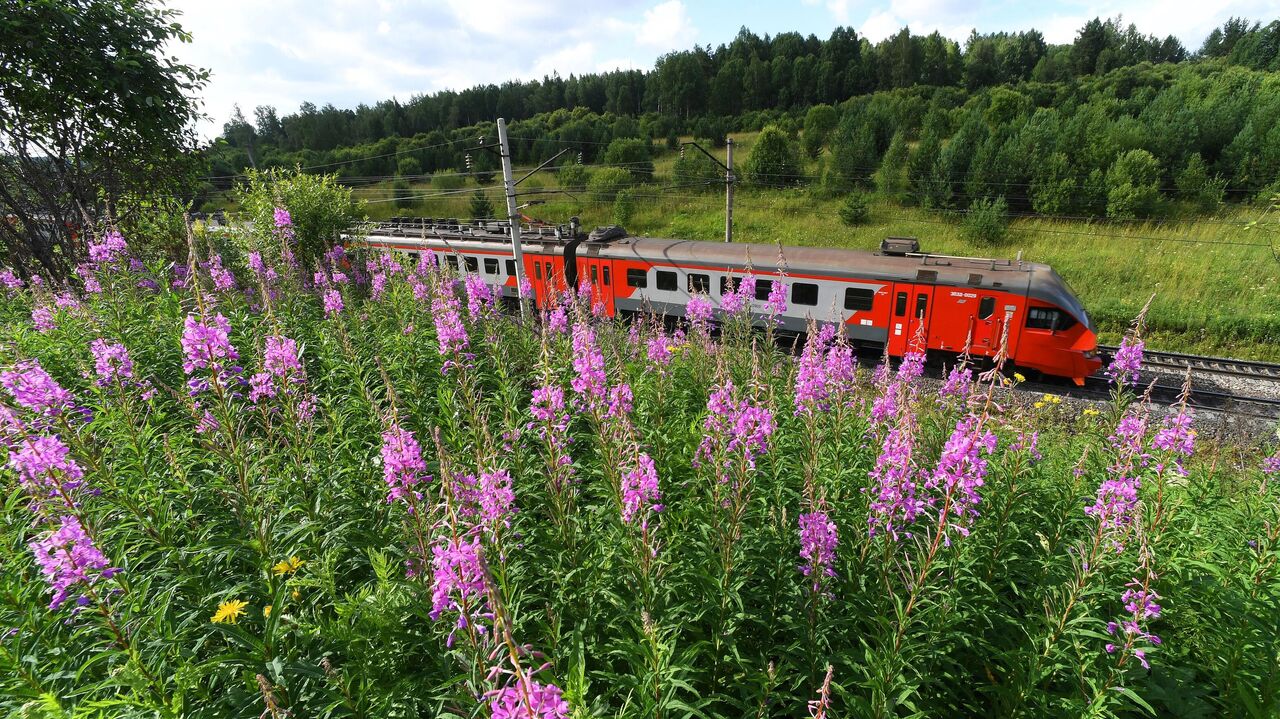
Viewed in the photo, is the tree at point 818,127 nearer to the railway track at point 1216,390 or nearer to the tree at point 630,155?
the tree at point 630,155

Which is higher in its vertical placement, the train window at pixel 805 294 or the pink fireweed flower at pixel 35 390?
the pink fireweed flower at pixel 35 390

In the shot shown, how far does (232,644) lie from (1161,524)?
5.75m

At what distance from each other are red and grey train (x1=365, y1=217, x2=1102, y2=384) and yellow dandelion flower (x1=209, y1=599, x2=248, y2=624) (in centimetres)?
599

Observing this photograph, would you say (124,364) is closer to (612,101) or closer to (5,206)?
(5,206)

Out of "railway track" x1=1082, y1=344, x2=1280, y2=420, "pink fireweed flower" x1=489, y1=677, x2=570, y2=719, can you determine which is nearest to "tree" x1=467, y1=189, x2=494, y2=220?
"railway track" x1=1082, y1=344, x2=1280, y2=420

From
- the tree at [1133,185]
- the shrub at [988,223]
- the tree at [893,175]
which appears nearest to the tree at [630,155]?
the tree at [893,175]

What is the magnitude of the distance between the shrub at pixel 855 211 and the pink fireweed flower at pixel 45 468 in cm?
3092

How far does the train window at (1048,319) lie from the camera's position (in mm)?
10578

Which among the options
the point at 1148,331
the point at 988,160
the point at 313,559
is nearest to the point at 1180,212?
the point at 988,160

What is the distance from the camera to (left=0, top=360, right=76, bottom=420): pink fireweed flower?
311 centimetres

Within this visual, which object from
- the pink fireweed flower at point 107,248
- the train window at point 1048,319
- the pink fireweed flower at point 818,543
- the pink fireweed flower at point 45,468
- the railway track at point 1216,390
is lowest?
the railway track at point 1216,390

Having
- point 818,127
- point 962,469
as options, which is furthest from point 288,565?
point 818,127

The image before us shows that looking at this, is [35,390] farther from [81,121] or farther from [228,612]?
[81,121]

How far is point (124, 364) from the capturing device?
4320 mm
